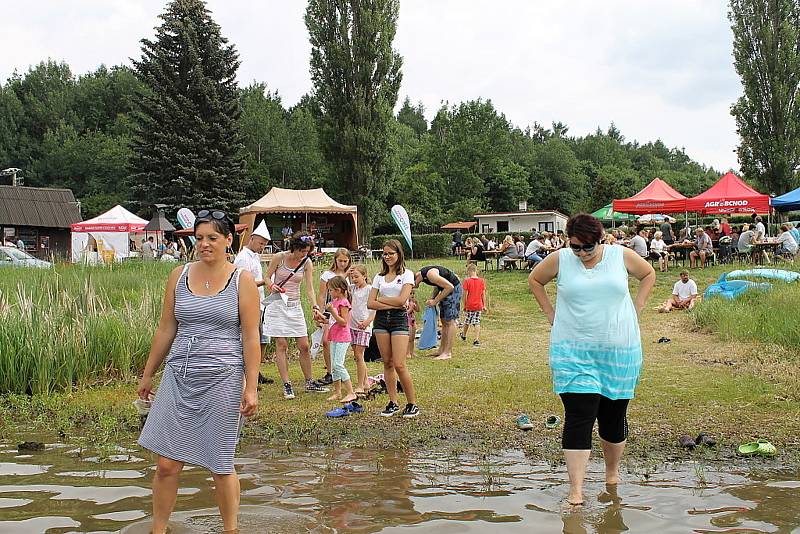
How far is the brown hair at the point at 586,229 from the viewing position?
4.60 m

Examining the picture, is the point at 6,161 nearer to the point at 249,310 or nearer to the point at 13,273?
the point at 13,273

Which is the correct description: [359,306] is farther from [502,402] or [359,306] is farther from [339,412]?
[502,402]

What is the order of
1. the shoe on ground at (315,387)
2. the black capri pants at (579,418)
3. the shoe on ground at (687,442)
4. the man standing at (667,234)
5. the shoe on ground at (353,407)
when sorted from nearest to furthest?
1. the black capri pants at (579,418)
2. the shoe on ground at (687,442)
3. the shoe on ground at (353,407)
4. the shoe on ground at (315,387)
5. the man standing at (667,234)

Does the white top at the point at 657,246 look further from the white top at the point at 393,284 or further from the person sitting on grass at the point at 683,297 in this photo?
the white top at the point at 393,284

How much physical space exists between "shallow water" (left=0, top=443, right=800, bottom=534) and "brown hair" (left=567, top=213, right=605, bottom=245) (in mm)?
1579

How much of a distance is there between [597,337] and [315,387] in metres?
4.80

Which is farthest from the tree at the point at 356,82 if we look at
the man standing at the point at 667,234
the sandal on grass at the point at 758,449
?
the sandal on grass at the point at 758,449

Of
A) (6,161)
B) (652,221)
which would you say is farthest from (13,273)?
(6,161)

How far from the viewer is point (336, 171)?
41.1 meters

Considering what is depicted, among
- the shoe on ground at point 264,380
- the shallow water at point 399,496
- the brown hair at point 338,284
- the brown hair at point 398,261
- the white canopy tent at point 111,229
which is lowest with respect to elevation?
the shoe on ground at point 264,380

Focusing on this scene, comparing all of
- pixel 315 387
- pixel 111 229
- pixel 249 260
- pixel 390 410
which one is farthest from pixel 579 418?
pixel 111 229

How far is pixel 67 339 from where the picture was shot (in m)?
8.74

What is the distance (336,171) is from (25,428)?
34716 mm

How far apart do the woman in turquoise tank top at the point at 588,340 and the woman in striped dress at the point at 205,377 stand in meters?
1.83
